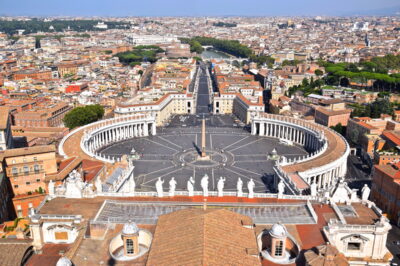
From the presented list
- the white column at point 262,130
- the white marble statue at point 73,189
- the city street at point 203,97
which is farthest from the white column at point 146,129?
the white marble statue at point 73,189

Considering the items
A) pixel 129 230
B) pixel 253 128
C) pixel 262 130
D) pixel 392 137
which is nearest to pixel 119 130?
pixel 253 128

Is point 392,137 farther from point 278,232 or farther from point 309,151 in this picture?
point 278,232

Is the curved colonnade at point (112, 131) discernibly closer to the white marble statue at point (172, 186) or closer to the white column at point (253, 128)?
the white column at point (253, 128)

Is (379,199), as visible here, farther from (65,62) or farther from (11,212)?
(65,62)

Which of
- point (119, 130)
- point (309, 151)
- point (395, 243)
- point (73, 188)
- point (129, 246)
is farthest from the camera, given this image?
point (119, 130)

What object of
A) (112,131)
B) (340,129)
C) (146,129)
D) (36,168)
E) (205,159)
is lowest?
(205,159)
